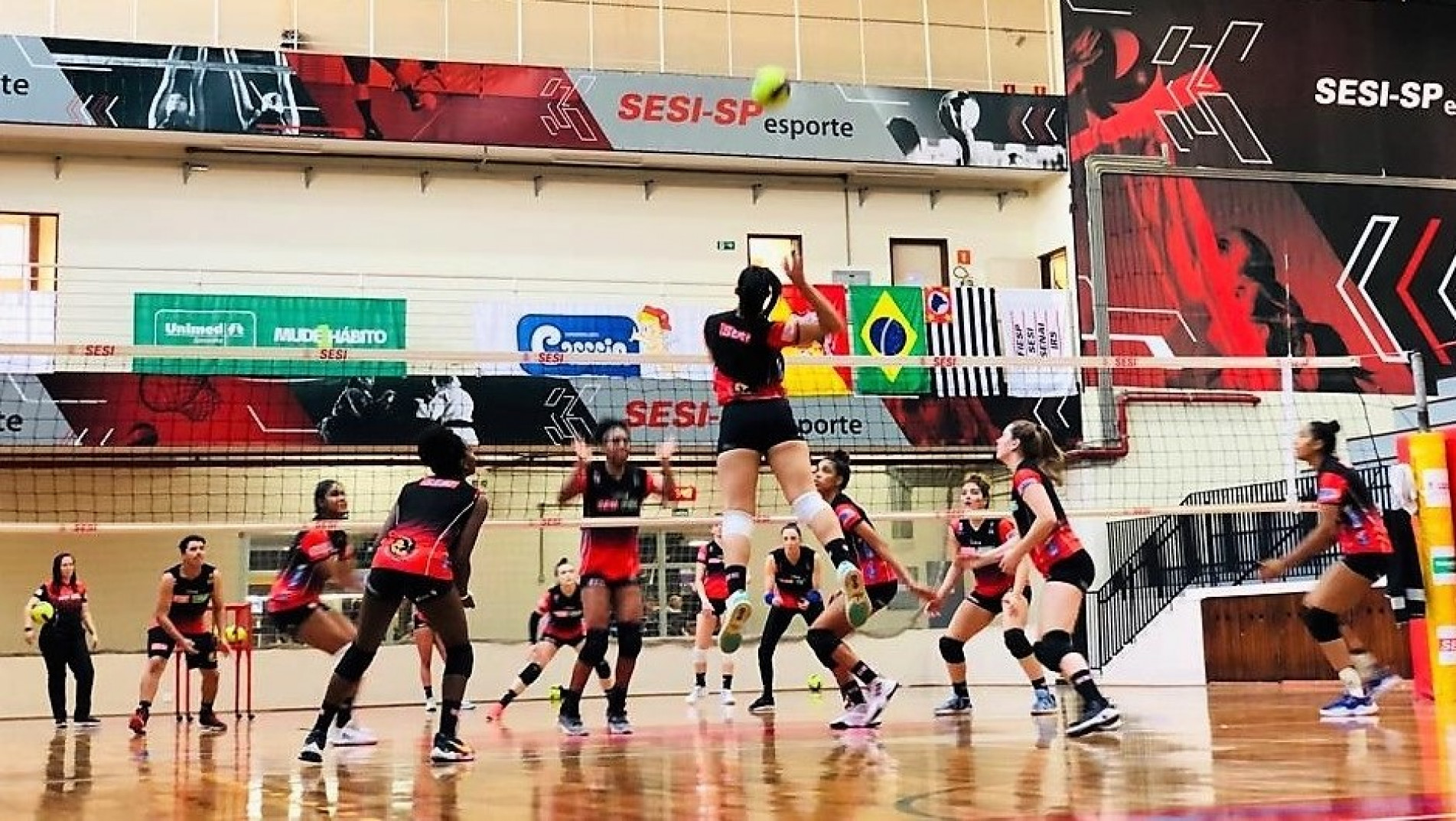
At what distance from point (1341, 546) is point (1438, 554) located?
1165mm

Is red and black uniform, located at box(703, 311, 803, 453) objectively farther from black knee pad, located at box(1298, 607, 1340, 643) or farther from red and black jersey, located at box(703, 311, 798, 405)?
black knee pad, located at box(1298, 607, 1340, 643)

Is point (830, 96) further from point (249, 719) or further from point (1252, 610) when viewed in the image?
point (249, 719)

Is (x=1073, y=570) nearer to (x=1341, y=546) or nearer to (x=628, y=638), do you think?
(x=1341, y=546)

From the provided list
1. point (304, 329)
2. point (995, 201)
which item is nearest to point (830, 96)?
point (995, 201)

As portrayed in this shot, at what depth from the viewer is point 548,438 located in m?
18.4

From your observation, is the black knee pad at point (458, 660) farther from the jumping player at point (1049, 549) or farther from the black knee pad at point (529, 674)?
the black knee pad at point (529, 674)

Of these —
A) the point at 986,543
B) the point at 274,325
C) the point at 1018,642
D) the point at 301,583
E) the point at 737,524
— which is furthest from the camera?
the point at 274,325

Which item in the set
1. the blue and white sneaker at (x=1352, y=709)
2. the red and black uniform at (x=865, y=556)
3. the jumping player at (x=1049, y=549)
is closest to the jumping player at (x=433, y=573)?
the red and black uniform at (x=865, y=556)

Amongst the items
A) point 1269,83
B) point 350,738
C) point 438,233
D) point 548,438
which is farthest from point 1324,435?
point 1269,83

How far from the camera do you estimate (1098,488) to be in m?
20.8

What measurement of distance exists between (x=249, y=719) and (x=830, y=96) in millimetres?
11383

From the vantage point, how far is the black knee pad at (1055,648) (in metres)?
8.29

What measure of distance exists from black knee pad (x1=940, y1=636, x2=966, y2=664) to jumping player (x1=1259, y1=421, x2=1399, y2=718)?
94.3 inches

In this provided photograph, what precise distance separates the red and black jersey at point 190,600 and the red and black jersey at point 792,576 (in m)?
4.76
